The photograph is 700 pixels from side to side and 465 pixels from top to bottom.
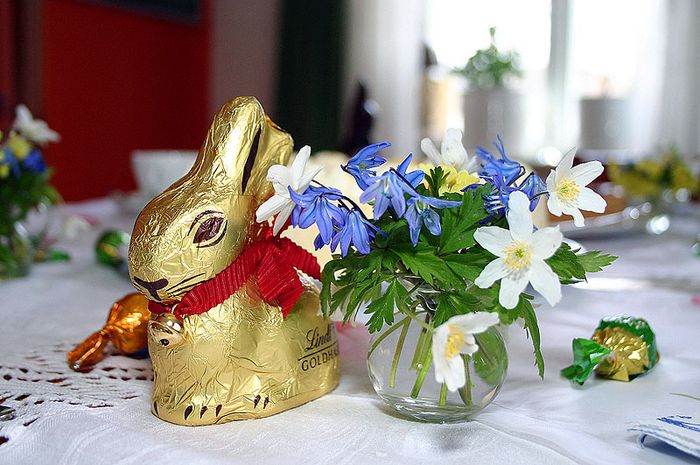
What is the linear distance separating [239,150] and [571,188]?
0.26 metres

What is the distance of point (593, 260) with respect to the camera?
57cm

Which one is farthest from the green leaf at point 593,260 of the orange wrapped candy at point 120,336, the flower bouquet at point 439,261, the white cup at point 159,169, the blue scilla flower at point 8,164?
the white cup at point 159,169

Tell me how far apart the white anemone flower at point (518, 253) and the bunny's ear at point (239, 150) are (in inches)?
7.7

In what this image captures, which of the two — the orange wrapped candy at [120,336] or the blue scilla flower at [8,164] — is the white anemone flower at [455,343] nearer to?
the orange wrapped candy at [120,336]

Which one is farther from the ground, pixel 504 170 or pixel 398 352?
pixel 504 170

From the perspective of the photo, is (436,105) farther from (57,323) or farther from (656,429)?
(656,429)

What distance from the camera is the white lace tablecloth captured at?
1.72ft

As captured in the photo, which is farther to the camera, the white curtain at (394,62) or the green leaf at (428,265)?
the white curtain at (394,62)

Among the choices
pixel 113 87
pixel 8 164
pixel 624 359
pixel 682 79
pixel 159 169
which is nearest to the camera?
pixel 624 359

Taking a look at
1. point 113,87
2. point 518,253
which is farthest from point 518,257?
point 113,87

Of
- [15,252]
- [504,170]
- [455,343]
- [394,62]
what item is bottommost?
[15,252]

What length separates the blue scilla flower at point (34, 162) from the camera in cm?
117

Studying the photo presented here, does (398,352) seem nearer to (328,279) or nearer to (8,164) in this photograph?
(328,279)

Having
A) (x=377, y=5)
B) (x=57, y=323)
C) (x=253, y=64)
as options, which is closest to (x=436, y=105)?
(x=377, y=5)
